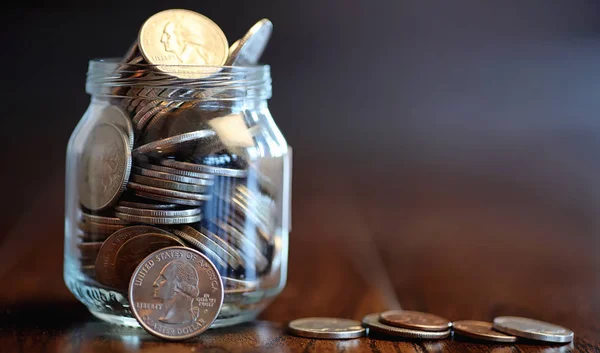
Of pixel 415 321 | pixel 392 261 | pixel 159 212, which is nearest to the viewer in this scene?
pixel 159 212

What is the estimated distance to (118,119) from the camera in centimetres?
100

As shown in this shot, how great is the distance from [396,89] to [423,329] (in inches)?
44.6

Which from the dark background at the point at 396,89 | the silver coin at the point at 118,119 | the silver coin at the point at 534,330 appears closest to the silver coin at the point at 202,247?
the silver coin at the point at 118,119

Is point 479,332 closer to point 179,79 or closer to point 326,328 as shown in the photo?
point 326,328

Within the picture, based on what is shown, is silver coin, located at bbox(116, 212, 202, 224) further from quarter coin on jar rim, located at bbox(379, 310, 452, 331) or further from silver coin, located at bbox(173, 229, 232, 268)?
quarter coin on jar rim, located at bbox(379, 310, 452, 331)

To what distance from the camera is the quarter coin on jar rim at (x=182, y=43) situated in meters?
1.00

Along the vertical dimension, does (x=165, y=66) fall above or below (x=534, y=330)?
above

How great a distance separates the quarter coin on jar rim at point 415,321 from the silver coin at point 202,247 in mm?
224

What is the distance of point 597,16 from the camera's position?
1.82 metres

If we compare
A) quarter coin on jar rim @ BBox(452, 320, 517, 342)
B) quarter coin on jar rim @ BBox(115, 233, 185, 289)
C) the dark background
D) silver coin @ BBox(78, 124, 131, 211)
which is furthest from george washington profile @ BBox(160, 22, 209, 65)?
the dark background

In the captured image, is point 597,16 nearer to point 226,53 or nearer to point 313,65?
point 313,65

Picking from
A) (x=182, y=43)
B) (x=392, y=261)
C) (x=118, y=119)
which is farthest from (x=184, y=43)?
(x=392, y=261)

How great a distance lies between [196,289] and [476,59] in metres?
1.22

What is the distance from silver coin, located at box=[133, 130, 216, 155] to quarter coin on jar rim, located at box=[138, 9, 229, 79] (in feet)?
0.25
